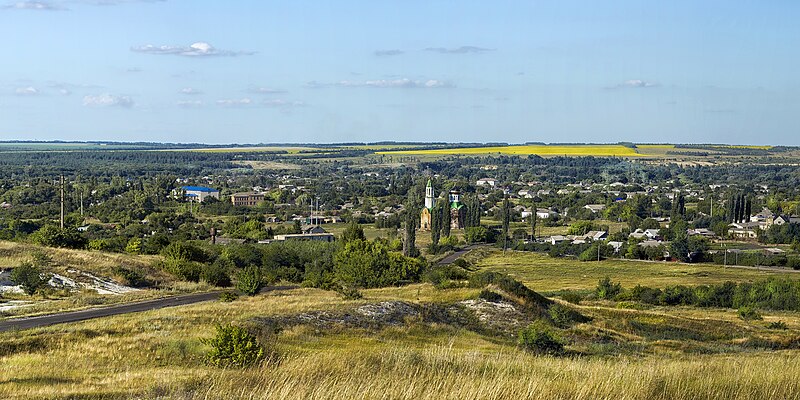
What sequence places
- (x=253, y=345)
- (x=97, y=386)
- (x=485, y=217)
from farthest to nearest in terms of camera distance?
(x=485, y=217) → (x=253, y=345) → (x=97, y=386)

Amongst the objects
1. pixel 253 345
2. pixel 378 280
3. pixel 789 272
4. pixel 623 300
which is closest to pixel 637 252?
pixel 789 272

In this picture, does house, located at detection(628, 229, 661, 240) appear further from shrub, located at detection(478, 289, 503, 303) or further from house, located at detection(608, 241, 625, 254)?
shrub, located at detection(478, 289, 503, 303)

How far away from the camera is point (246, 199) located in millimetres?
123250

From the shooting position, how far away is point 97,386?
999 centimetres

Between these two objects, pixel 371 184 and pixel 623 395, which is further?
pixel 371 184

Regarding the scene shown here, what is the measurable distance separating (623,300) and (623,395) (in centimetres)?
4062

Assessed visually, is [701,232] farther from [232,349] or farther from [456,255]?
[232,349]

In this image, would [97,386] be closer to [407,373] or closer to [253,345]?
[253,345]

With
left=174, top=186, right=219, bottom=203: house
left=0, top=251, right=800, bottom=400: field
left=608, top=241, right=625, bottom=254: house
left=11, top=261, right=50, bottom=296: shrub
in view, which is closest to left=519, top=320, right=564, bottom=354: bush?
left=0, top=251, right=800, bottom=400: field

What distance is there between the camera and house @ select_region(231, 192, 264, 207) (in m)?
121

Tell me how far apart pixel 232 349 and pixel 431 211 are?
82.7m

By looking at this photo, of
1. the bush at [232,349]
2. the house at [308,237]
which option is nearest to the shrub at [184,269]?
the bush at [232,349]

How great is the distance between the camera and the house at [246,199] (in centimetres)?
12056

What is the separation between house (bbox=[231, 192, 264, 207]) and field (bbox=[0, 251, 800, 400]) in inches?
3613
